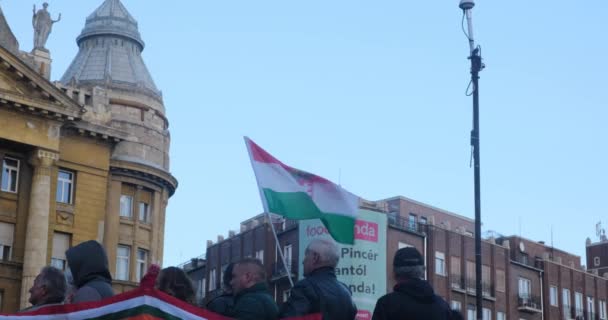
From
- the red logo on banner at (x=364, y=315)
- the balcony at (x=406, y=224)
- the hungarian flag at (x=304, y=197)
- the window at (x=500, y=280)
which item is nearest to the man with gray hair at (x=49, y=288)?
the hungarian flag at (x=304, y=197)

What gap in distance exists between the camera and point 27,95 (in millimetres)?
40625

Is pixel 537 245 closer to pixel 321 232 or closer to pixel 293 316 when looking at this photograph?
pixel 321 232

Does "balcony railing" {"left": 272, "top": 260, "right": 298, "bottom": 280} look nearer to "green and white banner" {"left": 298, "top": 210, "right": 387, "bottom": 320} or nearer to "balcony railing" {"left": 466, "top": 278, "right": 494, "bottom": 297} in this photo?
"green and white banner" {"left": 298, "top": 210, "right": 387, "bottom": 320}

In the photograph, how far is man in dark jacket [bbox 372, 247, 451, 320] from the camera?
8570mm

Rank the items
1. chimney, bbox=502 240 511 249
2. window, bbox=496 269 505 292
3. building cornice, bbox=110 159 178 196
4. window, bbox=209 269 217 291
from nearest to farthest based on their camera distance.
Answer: building cornice, bbox=110 159 178 196, window, bbox=496 269 505 292, chimney, bbox=502 240 511 249, window, bbox=209 269 217 291

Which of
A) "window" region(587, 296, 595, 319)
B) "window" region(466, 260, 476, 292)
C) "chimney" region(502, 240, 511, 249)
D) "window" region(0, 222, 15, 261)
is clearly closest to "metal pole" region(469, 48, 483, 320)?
"window" region(0, 222, 15, 261)

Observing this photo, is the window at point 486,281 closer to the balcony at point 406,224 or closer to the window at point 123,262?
the balcony at point 406,224

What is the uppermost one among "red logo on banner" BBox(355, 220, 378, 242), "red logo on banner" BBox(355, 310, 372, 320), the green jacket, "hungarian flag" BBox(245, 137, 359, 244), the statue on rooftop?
the statue on rooftop

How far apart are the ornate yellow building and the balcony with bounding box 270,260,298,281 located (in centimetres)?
1779

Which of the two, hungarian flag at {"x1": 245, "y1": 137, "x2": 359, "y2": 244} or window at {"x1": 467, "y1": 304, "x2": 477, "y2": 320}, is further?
window at {"x1": 467, "y1": 304, "x2": 477, "y2": 320}

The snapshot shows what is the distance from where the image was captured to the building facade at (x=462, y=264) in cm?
6788

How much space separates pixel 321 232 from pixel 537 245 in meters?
22.0

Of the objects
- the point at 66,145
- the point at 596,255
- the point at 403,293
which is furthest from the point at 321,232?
the point at 403,293

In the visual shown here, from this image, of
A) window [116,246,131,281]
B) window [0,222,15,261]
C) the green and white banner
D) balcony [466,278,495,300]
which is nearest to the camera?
window [0,222,15,261]
